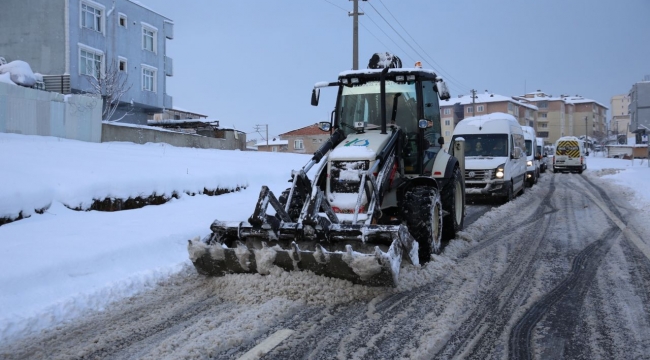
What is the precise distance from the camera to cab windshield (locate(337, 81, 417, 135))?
7.36 meters

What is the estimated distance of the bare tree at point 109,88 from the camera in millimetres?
27500

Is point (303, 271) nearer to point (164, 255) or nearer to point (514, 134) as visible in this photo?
point (164, 255)

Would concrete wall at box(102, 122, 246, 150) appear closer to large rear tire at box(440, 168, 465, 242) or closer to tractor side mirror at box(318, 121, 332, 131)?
tractor side mirror at box(318, 121, 332, 131)

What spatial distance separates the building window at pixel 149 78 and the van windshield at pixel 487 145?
25158 millimetres

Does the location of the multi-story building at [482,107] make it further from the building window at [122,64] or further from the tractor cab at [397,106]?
the tractor cab at [397,106]

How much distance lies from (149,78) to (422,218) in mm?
32111

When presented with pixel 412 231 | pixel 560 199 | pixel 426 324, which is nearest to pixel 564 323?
pixel 426 324

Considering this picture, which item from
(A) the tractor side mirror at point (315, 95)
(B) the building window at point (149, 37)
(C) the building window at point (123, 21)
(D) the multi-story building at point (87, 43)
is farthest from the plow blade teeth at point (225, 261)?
(B) the building window at point (149, 37)

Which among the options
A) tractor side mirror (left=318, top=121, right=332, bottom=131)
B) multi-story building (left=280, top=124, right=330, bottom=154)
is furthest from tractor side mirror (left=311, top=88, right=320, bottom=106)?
multi-story building (left=280, top=124, right=330, bottom=154)

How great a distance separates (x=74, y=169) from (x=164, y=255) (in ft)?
14.0

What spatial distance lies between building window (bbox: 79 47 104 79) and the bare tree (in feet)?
1.21

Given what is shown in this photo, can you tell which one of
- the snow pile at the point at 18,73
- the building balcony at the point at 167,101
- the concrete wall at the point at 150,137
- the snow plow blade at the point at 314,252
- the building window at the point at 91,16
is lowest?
the snow plow blade at the point at 314,252

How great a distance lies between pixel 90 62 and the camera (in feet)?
95.6

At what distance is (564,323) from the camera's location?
4273mm
